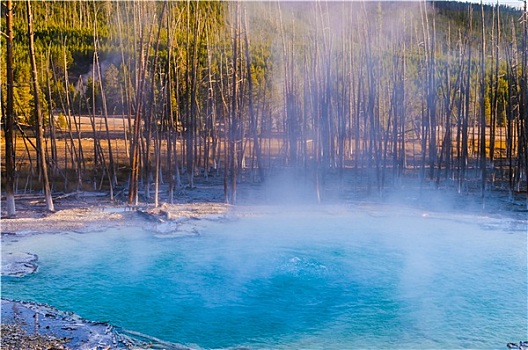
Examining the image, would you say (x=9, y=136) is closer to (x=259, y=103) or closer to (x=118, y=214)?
(x=118, y=214)

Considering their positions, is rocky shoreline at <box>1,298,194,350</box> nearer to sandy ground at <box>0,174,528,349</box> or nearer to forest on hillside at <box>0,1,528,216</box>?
sandy ground at <box>0,174,528,349</box>

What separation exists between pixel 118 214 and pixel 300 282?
4.92m

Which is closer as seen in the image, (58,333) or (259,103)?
(58,333)

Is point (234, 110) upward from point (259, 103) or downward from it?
downward

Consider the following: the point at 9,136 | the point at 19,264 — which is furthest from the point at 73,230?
the point at 9,136

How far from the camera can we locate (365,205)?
44.7ft

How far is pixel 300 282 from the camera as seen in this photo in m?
8.41

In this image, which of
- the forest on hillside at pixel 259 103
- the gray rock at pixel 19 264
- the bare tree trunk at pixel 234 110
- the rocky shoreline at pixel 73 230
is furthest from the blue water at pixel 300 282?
the forest on hillside at pixel 259 103

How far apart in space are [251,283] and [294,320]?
1448 mm

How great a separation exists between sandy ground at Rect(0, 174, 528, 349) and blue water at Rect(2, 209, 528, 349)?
436 millimetres

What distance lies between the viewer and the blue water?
22.0 ft

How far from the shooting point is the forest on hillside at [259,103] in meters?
13.5

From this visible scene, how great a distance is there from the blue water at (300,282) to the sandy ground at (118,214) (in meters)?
0.44

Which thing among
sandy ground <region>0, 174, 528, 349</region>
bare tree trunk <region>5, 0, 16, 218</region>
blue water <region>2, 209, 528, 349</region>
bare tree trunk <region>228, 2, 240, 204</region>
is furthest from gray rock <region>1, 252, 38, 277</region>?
bare tree trunk <region>228, 2, 240, 204</region>
